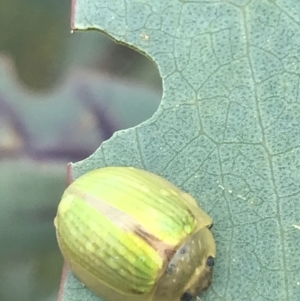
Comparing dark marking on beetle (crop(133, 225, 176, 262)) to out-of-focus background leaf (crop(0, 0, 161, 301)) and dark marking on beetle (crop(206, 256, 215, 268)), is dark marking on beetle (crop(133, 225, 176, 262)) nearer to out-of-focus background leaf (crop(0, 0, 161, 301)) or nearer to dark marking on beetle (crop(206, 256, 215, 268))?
dark marking on beetle (crop(206, 256, 215, 268))

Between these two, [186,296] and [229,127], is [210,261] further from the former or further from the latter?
[229,127]

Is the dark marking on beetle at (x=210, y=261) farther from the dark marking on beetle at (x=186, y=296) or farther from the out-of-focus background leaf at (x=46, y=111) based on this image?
the out-of-focus background leaf at (x=46, y=111)

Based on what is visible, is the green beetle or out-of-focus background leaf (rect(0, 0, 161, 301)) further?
out-of-focus background leaf (rect(0, 0, 161, 301))

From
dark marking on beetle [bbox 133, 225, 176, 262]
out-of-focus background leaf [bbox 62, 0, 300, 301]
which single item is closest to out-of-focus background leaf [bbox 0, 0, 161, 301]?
out-of-focus background leaf [bbox 62, 0, 300, 301]

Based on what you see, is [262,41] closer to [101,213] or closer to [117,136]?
[117,136]

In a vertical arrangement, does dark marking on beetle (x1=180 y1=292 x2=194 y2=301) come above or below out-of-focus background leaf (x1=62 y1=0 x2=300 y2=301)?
below

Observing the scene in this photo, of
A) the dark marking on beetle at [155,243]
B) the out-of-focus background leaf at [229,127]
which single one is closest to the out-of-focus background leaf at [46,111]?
the out-of-focus background leaf at [229,127]
